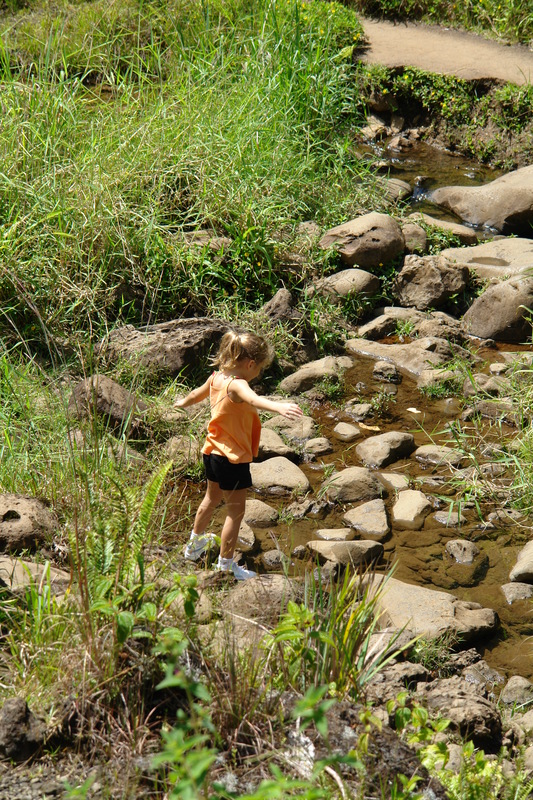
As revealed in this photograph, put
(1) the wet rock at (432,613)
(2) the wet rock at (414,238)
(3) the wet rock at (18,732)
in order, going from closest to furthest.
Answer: (3) the wet rock at (18,732) < (1) the wet rock at (432,613) < (2) the wet rock at (414,238)

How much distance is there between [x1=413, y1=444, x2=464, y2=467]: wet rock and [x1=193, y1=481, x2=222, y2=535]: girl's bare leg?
1.70 metres

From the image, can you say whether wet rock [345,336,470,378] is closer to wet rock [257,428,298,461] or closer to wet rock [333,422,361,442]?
wet rock [333,422,361,442]

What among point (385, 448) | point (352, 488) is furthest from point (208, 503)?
point (385, 448)

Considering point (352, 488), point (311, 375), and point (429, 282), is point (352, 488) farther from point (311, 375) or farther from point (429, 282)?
point (429, 282)

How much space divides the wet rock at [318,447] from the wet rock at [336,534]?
76 cm

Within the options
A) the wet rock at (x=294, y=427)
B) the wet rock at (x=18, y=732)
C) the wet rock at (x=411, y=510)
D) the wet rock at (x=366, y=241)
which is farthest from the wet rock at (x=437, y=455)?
Answer: the wet rock at (x=18, y=732)

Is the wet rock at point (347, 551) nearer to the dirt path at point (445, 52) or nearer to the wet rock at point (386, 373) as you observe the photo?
the wet rock at point (386, 373)

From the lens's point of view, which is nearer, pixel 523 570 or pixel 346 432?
pixel 523 570

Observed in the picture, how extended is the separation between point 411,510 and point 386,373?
1613 mm

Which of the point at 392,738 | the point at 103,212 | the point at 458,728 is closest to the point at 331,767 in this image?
the point at 392,738

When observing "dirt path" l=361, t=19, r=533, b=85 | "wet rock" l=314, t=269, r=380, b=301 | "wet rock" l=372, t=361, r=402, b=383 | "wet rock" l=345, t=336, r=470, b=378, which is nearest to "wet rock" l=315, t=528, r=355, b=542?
"wet rock" l=372, t=361, r=402, b=383

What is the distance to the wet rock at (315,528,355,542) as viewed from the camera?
4374mm

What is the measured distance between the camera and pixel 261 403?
341 cm

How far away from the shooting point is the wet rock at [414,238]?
716cm
